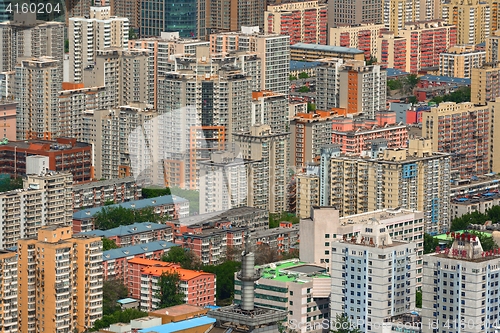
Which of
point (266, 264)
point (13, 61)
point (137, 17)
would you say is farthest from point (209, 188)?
point (137, 17)

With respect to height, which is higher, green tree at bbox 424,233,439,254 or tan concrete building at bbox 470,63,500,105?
tan concrete building at bbox 470,63,500,105

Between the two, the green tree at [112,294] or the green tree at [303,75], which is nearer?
the green tree at [112,294]

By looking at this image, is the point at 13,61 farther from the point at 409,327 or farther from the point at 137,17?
the point at 409,327

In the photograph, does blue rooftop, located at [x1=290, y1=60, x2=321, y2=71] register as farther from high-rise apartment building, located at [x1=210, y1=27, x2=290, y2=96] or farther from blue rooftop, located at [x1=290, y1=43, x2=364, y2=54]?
high-rise apartment building, located at [x1=210, y1=27, x2=290, y2=96]

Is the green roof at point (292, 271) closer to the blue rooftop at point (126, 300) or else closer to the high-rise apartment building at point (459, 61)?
the blue rooftop at point (126, 300)

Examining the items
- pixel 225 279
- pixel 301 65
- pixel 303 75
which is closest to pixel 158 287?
pixel 225 279

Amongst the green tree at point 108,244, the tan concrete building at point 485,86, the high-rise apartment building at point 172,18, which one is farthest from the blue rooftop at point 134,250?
the high-rise apartment building at point 172,18

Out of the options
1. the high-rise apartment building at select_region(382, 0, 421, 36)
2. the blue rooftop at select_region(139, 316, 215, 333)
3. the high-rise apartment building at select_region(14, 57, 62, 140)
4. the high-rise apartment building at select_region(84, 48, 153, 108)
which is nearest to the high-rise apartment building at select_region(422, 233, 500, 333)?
the blue rooftop at select_region(139, 316, 215, 333)
